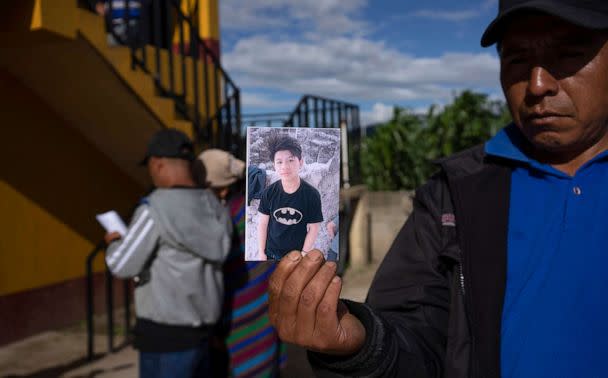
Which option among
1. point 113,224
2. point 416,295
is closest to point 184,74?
point 113,224

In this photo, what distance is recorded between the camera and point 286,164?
1.26m

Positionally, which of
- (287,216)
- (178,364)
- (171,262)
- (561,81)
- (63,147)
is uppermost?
(63,147)

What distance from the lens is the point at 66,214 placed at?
6.66 metres

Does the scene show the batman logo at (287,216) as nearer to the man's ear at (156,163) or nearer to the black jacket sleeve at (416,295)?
the black jacket sleeve at (416,295)

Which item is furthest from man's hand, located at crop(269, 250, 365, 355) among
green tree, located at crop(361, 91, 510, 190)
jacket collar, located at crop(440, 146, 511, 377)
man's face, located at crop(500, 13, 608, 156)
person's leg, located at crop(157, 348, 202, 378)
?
green tree, located at crop(361, 91, 510, 190)

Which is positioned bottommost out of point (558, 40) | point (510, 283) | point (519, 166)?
point (510, 283)

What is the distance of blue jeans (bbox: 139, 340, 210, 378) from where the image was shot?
3240 millimetres

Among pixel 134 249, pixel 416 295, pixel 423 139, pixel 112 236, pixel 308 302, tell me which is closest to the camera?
pixel 308 302

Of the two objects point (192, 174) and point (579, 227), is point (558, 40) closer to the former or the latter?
point (579, 227)

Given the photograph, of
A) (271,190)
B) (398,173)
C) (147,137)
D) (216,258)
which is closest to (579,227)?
(271,190)

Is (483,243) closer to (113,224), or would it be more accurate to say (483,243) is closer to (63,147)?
(113,224)

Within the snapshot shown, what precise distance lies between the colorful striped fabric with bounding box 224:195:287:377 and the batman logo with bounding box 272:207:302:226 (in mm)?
2494

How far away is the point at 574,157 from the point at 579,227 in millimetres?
202

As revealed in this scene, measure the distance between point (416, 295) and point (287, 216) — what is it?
0.48 meters
